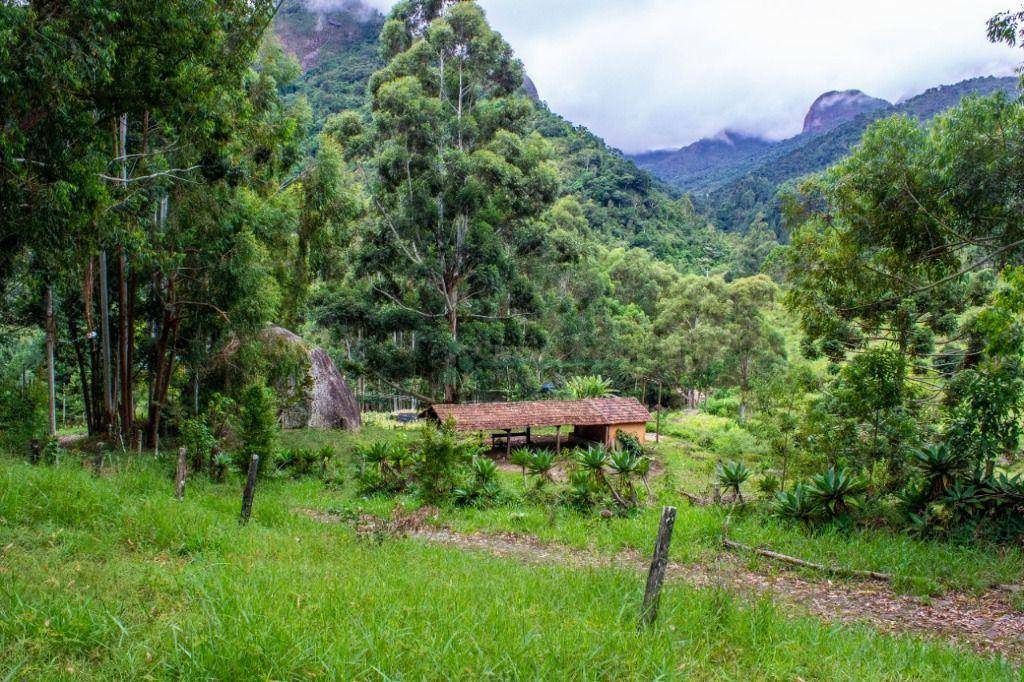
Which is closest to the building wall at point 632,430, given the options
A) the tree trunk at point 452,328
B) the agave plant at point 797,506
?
the tree trunk at point 452,328

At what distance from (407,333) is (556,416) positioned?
781 cm

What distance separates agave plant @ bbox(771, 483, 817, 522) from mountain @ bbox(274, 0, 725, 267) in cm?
4373

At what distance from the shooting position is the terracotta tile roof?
21.2m

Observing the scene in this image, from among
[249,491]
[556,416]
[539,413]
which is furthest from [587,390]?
[249,491]

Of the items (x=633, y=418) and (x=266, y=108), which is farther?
(x=633, y=418)

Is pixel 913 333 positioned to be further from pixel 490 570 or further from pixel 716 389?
pixel 716 389

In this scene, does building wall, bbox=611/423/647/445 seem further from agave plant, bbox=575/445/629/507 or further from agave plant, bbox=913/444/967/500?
agave plant, bbox=913/444/967/500

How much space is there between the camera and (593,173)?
67.5 m

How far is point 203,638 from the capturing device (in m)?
Answer: 3.28

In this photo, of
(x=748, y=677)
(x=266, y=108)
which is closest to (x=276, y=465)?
(x=266, y=108)

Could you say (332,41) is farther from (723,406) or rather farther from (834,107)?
(834,107)

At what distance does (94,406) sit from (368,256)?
10.1 m

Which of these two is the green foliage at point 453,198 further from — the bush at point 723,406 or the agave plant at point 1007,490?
the bush at point 723,406

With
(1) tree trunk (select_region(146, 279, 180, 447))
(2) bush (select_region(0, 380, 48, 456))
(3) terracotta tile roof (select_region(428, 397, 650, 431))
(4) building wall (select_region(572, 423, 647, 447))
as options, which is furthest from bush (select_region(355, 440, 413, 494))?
(4) building wall (select_region(572, 423, 647, 447))
